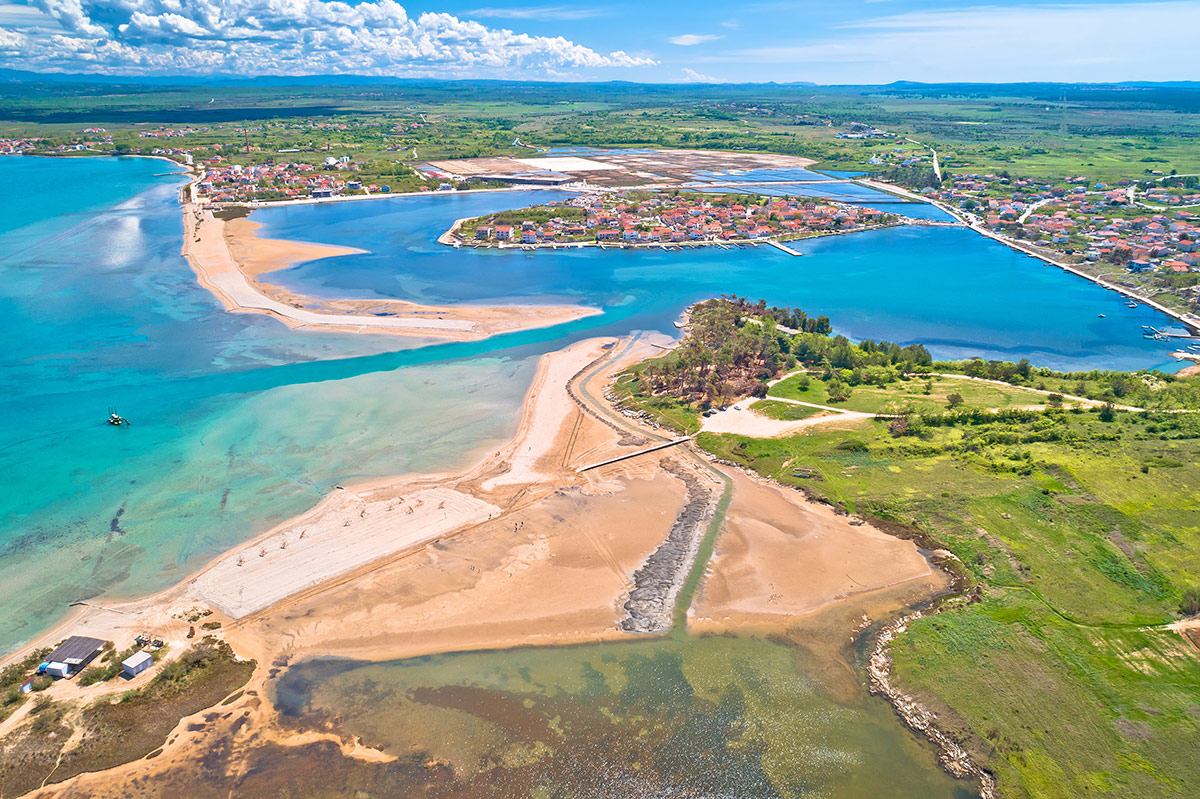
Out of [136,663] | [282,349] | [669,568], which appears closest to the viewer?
[136,663]

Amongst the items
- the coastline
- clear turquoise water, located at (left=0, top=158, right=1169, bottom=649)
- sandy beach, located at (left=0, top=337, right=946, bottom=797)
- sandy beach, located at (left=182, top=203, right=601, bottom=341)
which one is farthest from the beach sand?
the coastline

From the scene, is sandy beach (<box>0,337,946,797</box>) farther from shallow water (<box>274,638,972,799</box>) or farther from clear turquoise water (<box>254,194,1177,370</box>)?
clear turquoise water (<box>254,194,1177,370</box>)

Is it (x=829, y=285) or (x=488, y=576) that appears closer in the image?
(x=488, y=576)

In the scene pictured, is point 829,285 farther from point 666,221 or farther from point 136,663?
point 136,663

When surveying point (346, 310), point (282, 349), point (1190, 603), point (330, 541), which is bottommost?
point (330, 541)

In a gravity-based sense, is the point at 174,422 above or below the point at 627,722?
above

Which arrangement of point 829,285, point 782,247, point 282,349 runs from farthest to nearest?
point 782,247, point 829,285, point 282,349

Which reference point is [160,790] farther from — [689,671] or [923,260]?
[923,260]

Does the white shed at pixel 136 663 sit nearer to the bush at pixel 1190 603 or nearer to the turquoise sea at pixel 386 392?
the turquoise sea at pixel 386 392

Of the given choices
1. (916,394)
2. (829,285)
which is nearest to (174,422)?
(916,394)
